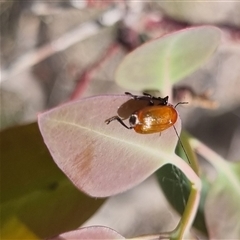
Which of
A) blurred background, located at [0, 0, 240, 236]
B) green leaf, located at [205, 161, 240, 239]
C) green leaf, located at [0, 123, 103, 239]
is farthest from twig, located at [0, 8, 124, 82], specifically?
green leaf, located at [205, 161, 240, 239]

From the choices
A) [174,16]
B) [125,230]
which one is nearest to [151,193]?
[125,230]

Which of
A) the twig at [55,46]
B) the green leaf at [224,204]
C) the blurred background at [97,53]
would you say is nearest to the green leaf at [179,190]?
the green leaf at [224,204]

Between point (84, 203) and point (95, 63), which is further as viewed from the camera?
point (95, 63)

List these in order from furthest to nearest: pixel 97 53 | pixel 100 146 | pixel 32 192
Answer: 1. pixel 97 53
2. pixel 32 192
3. pixel 100 146

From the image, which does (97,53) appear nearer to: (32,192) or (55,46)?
(55,46)

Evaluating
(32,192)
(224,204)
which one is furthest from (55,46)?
(224,204)

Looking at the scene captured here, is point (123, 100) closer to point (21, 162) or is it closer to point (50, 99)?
point (21, 162)

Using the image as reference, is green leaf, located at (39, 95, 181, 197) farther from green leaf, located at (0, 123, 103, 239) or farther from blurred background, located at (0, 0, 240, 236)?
blurred background, located at (0, 0, 240, 236)
